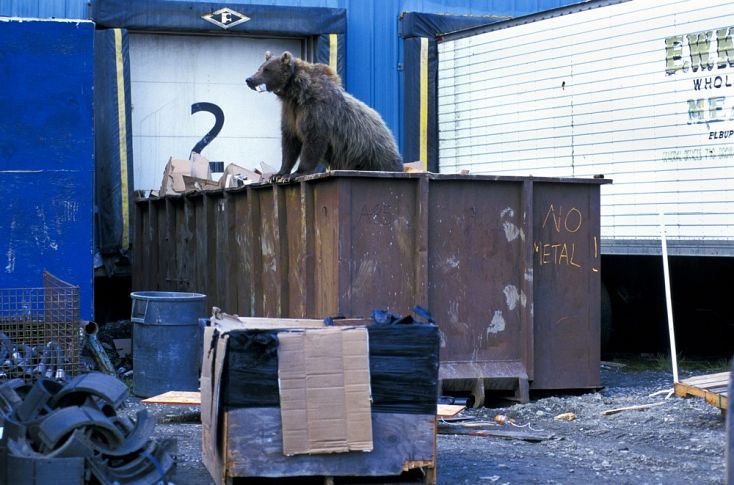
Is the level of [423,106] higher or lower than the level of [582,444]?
higher

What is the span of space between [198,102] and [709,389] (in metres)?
8.99

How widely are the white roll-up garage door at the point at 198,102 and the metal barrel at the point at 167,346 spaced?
4958mm

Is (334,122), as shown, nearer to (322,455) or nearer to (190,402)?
(190,402)

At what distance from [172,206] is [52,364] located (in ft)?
15.1

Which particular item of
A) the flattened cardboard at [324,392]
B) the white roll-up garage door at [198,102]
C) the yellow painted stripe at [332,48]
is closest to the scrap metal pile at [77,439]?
the flattened cardboard at [324,392]

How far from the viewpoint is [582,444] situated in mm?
7496

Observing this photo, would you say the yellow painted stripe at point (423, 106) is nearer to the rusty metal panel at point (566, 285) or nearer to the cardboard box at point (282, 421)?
the rusty metal panel at point (566, 285)

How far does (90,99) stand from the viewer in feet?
33.6

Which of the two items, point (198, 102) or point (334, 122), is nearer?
point (334, 122)

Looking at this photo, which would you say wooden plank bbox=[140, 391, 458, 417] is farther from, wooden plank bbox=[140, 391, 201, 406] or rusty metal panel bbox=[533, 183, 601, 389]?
rusty metal panel bbox=[533, 183, 601, 389]

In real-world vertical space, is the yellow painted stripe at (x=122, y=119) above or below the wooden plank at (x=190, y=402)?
above

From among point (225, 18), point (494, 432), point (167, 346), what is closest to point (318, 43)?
point (225, 18)

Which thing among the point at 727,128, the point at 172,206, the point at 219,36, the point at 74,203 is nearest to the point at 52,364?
the point at 74,203

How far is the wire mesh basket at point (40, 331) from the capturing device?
8.26 meters
